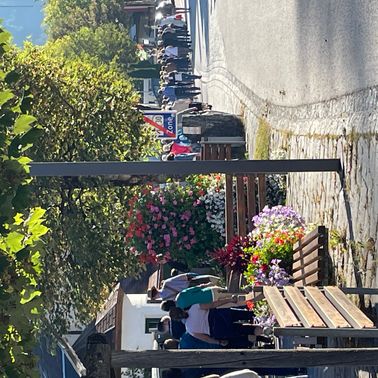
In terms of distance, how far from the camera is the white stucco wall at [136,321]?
63.8ft

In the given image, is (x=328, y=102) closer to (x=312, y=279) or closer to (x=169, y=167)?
(x=312, y=279)

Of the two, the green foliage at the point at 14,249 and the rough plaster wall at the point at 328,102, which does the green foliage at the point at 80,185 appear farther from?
the green foliage at the point at 14,249

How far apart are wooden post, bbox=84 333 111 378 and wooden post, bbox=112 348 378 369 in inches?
1.9

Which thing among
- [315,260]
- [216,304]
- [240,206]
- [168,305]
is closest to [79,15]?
[240,206]

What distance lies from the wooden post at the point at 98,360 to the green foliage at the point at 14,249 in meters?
0.34

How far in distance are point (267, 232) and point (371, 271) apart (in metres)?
2.57

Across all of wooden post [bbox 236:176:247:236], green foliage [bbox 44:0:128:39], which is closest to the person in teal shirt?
wooden post [bbox 236:176:247:236]

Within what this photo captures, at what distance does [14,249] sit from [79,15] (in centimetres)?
4281

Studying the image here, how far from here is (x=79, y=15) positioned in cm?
4647

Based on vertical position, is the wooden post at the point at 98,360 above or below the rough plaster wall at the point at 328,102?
below

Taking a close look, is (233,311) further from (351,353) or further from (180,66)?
(180,66)

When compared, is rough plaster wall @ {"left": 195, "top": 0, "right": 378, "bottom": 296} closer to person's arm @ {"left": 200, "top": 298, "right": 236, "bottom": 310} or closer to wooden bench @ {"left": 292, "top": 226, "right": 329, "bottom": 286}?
wooden bench @ {"left": 292, "top": 226, "right": 329, "bottom": 286}

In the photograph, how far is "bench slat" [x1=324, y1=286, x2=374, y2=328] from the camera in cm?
615

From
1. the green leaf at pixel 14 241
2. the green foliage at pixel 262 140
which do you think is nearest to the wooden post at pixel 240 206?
the green foliage at pixel 262 140
